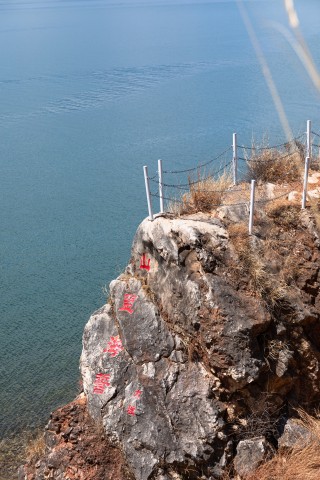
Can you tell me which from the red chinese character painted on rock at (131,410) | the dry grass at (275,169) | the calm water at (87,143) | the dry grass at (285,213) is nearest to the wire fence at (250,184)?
the dry grass at (275,169)

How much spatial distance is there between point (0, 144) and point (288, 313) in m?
19.8

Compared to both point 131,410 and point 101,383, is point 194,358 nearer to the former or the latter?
point 131,410

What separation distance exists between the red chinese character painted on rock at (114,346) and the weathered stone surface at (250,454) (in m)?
2.19

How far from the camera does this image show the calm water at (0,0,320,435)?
1373 cm

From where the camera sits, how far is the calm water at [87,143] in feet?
45.0

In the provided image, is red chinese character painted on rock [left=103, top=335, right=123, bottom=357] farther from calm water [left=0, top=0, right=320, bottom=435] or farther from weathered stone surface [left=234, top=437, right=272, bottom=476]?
calm water [left=0, top=0, right=320, bottom=435]

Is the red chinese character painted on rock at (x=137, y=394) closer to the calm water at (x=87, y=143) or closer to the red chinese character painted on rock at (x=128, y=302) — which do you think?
the red chinese character painted on rock at (x=128, y=302)

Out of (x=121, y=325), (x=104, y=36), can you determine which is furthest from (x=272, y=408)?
(x=104, y=36)

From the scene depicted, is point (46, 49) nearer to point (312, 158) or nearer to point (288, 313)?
point (312, 158)

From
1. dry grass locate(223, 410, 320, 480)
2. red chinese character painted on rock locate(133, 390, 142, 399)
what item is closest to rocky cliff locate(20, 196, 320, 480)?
red chinese character painted on rock locate(133, 390, 142, 399)

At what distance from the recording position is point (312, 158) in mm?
10570

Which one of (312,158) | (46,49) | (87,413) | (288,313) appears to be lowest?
(87,413)

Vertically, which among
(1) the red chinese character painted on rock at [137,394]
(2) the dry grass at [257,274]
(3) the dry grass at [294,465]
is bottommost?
(3) the dry grass at [294,465]

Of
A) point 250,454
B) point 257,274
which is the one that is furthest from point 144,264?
point 250,454
